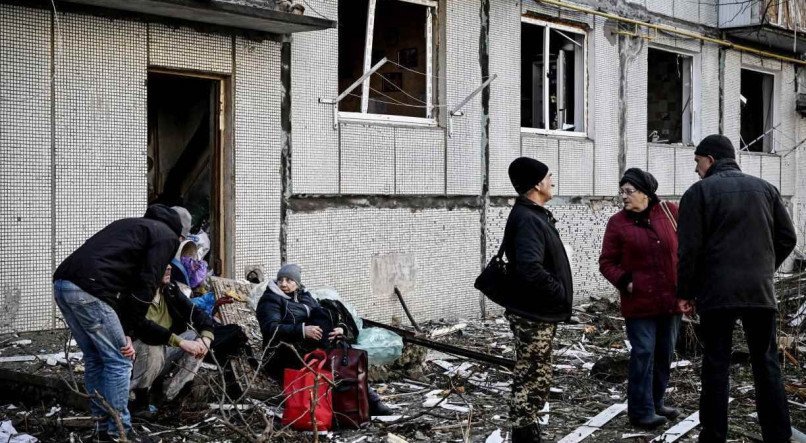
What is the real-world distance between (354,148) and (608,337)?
3517mm

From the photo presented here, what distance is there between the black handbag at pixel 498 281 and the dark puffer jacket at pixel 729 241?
110cm

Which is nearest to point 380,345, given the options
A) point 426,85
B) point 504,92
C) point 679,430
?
point 679,430

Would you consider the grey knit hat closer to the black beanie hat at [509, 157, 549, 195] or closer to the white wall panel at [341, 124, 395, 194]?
the black beanie hat at [509, 157, 549, 195]

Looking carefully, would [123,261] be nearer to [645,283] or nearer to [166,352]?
[166,352]

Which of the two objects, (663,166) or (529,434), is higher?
(663,166)

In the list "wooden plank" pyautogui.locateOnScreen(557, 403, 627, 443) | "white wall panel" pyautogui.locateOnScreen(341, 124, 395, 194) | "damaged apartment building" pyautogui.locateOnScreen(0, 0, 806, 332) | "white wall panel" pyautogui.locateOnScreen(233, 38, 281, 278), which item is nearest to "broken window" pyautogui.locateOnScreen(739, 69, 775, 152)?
"damaged apartment building" pyautogui.locateOnScreen(0, 0, 806, 332)

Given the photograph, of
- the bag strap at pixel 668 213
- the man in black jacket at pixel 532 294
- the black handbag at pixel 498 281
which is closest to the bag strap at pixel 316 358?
the black handbag at pixel 498 281

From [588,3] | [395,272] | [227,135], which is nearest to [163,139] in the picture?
[227,135]

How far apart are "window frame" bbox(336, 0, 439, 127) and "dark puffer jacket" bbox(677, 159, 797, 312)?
A: 5.19 metres

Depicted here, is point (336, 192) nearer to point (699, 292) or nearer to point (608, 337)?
point (608, 337)

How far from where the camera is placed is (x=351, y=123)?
10016 mm

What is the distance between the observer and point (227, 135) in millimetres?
9094

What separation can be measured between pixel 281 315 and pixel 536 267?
87.2 inches

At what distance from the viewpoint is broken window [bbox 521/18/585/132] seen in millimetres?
12484
